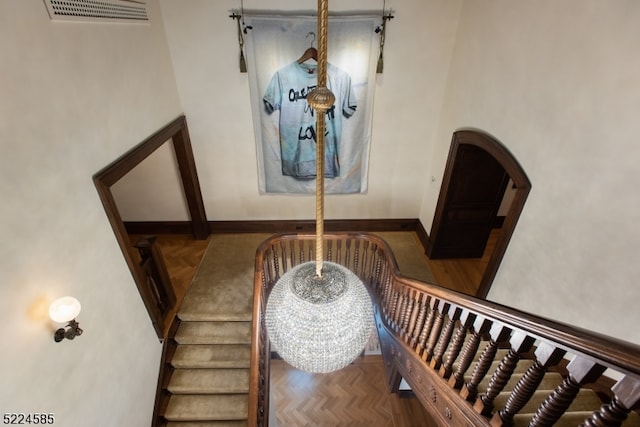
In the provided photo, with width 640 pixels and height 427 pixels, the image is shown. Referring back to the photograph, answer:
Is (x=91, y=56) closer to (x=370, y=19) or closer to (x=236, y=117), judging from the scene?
(x=236, y=117)

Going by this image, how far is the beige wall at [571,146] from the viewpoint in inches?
A: 91.1

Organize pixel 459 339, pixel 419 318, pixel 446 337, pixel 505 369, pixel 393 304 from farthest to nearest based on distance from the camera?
pixel 393 304 → pixel 419 318 → pixel 446 337 → pixel 459 339 → pixel 505 369

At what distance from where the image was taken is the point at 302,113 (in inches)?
207

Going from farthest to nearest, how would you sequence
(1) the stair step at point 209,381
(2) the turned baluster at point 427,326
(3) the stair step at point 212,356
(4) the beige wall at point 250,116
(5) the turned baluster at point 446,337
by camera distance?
(4) the beige wall at point 250,116 < (3) the stair step at point 212,356 < (1) the stair step at point 209,381 < (2) the turned baluster at point 427,326 < (5) the turned baluster at point 446,337

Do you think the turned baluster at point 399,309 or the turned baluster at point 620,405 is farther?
the turned baluster at point 399,309

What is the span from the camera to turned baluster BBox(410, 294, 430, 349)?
2.81 meters

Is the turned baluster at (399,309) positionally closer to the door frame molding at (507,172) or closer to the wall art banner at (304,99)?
the door frame molding at (507,172)

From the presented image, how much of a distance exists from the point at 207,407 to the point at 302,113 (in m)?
4.52

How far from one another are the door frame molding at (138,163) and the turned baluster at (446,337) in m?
3.24

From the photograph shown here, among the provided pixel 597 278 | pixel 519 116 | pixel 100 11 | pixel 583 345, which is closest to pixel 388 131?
pixel 519 116

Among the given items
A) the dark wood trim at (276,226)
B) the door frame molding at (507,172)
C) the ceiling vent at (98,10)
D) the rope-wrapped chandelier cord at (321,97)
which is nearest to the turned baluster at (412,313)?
the door frame molding at (507,172)

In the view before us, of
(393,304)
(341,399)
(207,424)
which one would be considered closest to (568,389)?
(393,304)

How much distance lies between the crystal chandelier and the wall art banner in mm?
3480

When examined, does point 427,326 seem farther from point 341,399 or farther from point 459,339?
point 341,399
